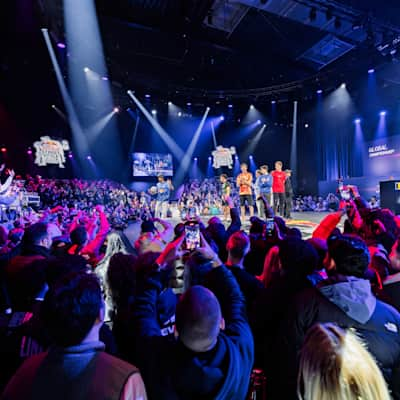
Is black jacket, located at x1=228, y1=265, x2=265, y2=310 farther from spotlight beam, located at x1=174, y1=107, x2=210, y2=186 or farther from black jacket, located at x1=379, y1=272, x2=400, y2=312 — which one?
spotlight beam, located at x1=174, y1=107, x2=210, y2=186

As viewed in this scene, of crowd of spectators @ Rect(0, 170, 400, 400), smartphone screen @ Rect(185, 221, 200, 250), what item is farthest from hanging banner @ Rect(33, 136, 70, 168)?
smartphone screen @ Rect(185, 221, 200, 250)

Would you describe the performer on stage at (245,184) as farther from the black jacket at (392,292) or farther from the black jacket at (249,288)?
the black jacket at (392,292)

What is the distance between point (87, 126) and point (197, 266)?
14.8 metres

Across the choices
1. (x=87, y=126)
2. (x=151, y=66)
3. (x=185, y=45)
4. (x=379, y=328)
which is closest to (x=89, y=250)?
A: (x=379, y=328)

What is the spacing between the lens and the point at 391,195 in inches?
227

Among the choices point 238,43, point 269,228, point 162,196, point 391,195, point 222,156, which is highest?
point 238,43

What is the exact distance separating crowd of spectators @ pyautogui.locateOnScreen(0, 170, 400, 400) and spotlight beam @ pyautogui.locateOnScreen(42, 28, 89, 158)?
28.3 feet

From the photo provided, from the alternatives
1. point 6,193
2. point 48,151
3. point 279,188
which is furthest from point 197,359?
point 48,151

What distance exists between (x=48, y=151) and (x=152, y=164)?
627 centimetres

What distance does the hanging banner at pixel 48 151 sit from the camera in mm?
11148

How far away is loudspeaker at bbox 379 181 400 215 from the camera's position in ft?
18.4

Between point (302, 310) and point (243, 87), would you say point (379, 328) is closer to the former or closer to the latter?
point (302, 310)

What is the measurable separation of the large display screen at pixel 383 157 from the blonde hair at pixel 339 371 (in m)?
16.0

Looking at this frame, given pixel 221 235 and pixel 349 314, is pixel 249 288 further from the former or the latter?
pixel 221 235
